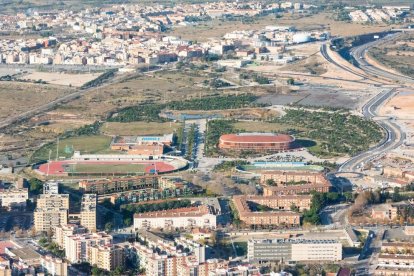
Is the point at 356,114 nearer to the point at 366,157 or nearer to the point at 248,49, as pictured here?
the point at 366,157

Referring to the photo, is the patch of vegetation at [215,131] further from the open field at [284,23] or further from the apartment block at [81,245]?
the open field at [284,23]

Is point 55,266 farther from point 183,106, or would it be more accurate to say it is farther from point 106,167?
point 183,106

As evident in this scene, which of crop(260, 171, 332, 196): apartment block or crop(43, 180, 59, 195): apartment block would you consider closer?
crop(43, 180, 59, 195): apartment block

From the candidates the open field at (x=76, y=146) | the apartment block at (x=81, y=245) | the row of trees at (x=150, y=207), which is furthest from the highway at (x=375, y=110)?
the apartment block at (x=81, y=245)

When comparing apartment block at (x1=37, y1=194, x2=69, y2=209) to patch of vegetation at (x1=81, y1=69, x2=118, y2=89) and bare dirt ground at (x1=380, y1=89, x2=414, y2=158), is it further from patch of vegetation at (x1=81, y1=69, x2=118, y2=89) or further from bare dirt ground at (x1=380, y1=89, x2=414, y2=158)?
patch of vegetation at (x1=81, y1=69, x2=118, y2=89)

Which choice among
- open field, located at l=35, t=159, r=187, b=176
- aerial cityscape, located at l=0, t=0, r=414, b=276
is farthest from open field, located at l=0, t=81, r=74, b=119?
open field, located at l=35, t=159, r=187, b=176

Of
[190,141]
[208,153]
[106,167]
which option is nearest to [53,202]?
[106,167]

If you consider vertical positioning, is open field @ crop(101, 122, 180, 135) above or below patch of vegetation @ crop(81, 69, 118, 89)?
above

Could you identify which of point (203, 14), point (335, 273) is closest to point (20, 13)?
point (203, 14)
